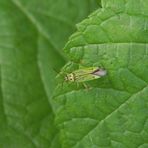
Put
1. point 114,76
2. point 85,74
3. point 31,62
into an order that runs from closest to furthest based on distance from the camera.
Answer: point 114,76 → point 85,74 → point 31,62

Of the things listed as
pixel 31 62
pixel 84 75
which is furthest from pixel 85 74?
pixel 31 62

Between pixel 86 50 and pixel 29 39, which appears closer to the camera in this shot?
pixel 86 50

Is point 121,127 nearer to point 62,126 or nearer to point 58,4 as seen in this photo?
point 62,126

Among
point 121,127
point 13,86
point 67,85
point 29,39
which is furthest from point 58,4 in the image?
point 121,127

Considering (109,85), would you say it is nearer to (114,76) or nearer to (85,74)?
(114,76)

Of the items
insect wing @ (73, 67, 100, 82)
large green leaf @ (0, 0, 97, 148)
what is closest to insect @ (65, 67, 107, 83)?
insect wing @ (73, 67, 100, 82)

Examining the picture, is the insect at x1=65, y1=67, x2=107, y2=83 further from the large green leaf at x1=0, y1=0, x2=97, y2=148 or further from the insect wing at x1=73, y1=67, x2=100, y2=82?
the large green leaf at x1=0, y1=0, x2=97, y2=148

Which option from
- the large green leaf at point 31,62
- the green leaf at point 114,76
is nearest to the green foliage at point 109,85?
the green leaf at point 114,76
